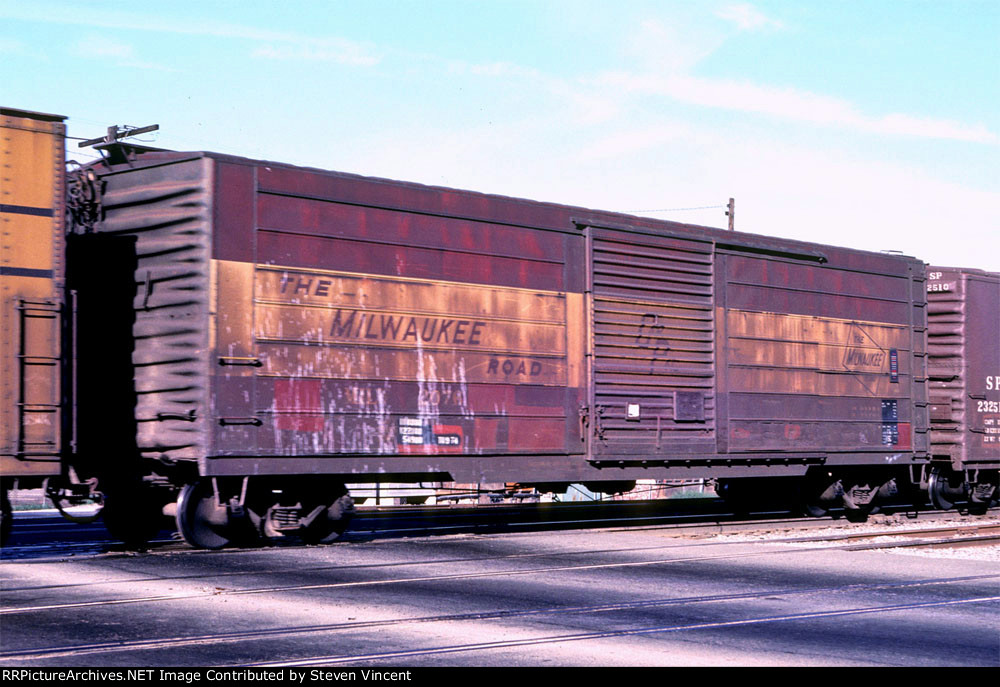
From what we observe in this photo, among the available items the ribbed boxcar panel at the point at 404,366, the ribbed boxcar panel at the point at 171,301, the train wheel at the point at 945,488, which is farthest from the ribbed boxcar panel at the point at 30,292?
the train wheel at the point at 945,488

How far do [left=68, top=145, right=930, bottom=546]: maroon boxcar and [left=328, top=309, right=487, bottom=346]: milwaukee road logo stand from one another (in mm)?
26

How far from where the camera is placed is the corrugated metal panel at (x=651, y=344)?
15.3 m

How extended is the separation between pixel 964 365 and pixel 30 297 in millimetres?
15194

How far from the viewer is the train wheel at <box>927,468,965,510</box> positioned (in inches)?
805

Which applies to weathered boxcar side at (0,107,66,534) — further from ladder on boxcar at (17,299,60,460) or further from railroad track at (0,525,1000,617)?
railroad track at (0,525,1000,617)

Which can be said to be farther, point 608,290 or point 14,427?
point 608,290

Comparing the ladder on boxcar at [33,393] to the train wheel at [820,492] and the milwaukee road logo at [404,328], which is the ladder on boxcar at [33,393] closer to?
the milwaukee road logo at [404,328]

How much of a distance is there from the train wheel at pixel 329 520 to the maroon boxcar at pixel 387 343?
3cm

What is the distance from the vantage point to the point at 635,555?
1309 cm

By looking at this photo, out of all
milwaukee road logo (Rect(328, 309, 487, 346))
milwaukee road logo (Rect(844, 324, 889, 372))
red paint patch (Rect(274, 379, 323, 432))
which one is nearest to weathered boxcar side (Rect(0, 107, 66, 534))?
red paint patch (Rect(274, 379, 323, 432))

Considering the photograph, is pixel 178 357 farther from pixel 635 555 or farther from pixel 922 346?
pixel 922 346
